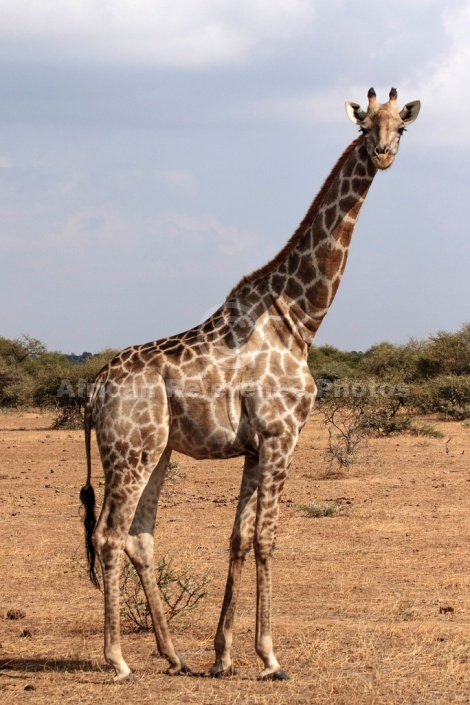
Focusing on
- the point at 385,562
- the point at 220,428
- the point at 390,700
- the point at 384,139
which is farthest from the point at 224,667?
the point at 385,562

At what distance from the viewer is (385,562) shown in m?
9.99

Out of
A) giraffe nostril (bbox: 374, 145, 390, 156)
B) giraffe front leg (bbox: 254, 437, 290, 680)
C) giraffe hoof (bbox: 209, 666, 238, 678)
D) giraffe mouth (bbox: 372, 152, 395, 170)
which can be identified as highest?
giraffe nostril (bbox: 374, 145, 390, 156)

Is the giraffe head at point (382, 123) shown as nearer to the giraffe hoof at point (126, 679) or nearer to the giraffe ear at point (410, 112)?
the giraffe ear at point (410, 112)

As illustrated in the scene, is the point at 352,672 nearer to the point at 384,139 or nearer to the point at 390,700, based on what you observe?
the point at 390,700

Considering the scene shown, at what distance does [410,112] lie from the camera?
6281 mm

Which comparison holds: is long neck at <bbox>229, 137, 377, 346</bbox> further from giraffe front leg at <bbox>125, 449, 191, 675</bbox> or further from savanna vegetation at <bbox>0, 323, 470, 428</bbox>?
savanna vegetation at <bbox>0, 323, 470, 428</bbox>

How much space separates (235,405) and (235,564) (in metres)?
1.01

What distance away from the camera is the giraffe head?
6.10 m

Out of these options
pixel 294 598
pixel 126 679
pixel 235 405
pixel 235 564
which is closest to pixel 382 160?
pixel 235 405

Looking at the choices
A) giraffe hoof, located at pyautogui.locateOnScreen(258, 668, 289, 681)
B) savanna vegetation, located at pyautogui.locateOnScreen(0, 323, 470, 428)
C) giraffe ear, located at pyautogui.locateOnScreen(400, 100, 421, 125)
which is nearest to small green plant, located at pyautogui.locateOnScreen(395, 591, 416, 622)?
giraffe hoof, located at pyautogui.locateOnScreen(258, 668, 289, 681)

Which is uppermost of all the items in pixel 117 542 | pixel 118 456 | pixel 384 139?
pixel 384 139

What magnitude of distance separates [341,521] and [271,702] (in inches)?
288

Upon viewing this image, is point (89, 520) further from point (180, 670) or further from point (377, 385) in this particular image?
point (377, 385)

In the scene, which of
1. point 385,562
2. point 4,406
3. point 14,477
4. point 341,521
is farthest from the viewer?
point 4,406
